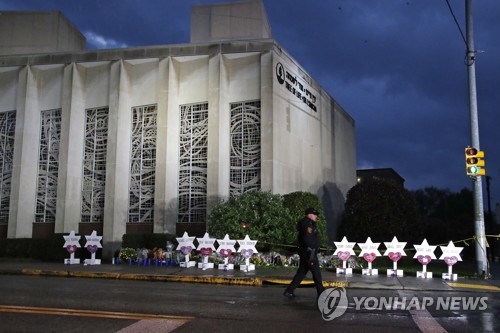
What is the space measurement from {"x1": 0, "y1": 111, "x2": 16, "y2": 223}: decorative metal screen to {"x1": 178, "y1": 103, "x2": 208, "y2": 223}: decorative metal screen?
10436mm

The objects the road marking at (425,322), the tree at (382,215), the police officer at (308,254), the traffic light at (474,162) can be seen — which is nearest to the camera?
the road marking at (425,322)

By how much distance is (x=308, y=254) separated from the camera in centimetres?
996

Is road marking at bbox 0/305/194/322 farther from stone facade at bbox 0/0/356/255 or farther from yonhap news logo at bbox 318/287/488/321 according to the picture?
stone facade at bbox 0/0/356/255

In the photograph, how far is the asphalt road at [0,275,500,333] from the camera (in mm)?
6859

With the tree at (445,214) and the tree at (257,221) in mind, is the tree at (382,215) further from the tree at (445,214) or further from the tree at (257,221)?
the tree at (257,221)

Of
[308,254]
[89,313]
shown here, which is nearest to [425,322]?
[308,254]

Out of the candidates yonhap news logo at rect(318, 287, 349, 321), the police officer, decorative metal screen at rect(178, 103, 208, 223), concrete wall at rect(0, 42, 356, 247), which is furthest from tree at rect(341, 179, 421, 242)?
the police officer

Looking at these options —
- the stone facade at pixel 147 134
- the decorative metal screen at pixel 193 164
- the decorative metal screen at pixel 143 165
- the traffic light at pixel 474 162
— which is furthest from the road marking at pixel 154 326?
the decorative metal screen at pixel 143 165

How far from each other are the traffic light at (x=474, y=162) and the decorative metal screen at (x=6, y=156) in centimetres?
2390

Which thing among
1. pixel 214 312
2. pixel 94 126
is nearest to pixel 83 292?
pixel 214 312

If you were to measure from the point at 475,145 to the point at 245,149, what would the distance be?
11.4m

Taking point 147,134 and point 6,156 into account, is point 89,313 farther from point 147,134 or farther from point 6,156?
point 6,156

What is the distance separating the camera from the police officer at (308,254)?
388 inches

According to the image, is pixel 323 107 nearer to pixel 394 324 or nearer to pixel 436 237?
pixel 436 237
